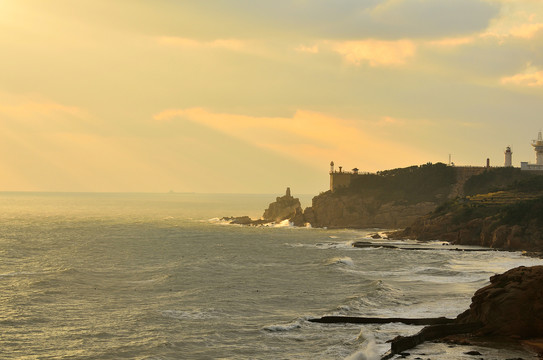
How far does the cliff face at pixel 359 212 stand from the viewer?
12938cm

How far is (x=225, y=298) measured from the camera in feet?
150

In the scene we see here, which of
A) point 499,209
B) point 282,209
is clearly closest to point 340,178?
point 282,209

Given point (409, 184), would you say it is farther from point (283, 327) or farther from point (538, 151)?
point (283, 327)

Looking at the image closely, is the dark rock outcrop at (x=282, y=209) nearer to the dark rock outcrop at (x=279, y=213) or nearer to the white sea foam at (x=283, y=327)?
the dark rock outcrop at (x=279, y=213)

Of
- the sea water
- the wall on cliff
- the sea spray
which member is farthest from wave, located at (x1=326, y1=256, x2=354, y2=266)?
the wall on cliff

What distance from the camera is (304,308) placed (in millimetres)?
41844

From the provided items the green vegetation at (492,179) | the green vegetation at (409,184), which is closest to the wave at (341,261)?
the green vegetation at (492,179)

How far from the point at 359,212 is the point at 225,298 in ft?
298

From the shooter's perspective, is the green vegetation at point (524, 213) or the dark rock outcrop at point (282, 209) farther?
the dark rock outcrop at point (282, 209)

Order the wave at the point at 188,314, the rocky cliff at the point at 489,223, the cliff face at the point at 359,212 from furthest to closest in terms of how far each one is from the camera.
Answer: the cliff face at the point at 359,212 → the rocky cliff at the point at 489,223 → the wave at the point at 188,314

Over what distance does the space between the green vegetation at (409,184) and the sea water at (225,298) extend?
53.4 m

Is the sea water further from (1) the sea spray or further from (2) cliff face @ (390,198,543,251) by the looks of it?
(2) cliff face @ (390,198,543,251)

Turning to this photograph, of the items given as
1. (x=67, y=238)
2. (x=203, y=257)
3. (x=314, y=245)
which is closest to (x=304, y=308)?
(x=203, y=257)

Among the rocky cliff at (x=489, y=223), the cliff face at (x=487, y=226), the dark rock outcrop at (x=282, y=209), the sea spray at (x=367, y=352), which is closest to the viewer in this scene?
the sea spray at (x=367, y=352)
